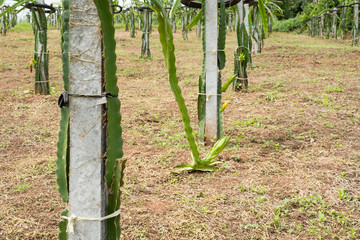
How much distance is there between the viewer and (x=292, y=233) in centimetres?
169

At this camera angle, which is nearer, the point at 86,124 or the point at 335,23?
the point at 86,124

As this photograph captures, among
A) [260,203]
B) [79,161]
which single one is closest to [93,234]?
[79,161]

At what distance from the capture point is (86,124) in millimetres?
931

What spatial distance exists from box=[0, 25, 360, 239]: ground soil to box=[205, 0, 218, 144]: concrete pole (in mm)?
245

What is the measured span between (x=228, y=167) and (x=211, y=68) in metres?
0.81

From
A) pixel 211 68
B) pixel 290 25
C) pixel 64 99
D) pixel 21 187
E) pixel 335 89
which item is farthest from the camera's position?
pixel 290 25

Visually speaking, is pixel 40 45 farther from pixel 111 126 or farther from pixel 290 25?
pixel 290 25

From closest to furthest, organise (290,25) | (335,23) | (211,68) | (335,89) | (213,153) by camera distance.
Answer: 1. (213,153)
2. (211,68)
3. (335,89)
4. (335,23)
5. (290,25)

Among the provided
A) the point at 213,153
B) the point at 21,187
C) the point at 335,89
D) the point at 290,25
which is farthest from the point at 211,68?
the point at 290,25

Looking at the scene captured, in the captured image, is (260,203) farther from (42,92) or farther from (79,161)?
(42,92)

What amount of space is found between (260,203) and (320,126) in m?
1.67

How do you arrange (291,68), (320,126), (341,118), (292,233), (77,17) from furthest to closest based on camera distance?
(291,68) < (341,118) < (320,126) < (292,233) < (77,17)

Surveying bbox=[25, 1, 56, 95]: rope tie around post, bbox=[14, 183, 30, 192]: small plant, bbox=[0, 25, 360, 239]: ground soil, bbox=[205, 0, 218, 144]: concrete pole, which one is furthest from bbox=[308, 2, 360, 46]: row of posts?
bbox=[14, 183, 30, 192]: small plant

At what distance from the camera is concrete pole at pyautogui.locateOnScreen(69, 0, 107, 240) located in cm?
90
